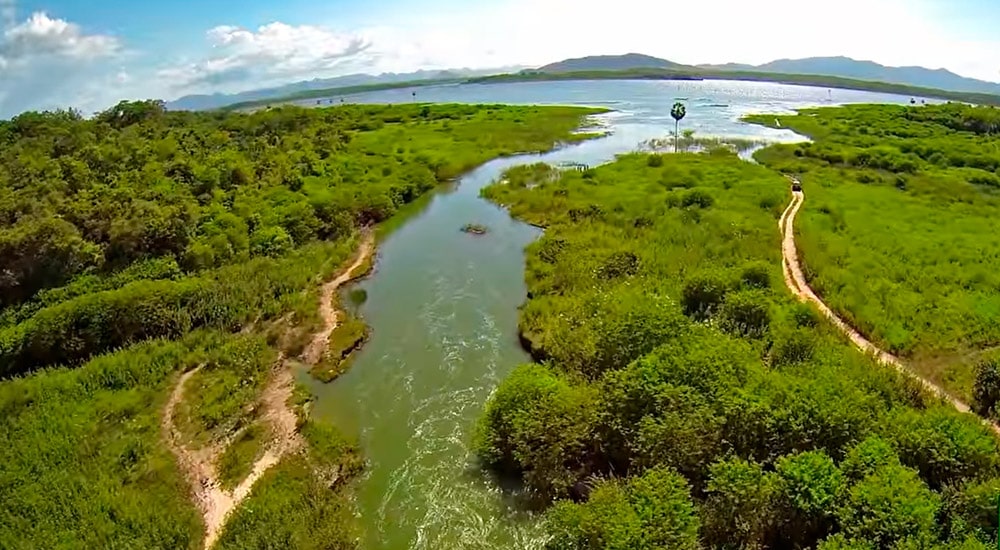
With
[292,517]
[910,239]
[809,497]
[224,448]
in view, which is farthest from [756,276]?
[224,448]

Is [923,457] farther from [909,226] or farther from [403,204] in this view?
[403,204]

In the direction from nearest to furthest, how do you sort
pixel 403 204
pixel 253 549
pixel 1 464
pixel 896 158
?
pixel 253 549 → pixel 1 464 → pixel 403 204 → pixel 896 158

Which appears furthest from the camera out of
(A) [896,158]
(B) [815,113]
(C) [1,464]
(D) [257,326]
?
(B) [815,113]

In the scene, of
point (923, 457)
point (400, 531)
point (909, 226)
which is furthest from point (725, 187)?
point (400, 531)

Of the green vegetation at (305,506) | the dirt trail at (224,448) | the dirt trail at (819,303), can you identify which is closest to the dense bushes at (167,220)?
the dirt trail at (224,448)

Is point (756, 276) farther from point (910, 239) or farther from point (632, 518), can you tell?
point (632, 518)

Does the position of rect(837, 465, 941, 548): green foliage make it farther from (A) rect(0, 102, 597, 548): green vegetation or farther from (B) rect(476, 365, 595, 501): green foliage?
(A) rect(0, 102, 597, 548): green vegetation
